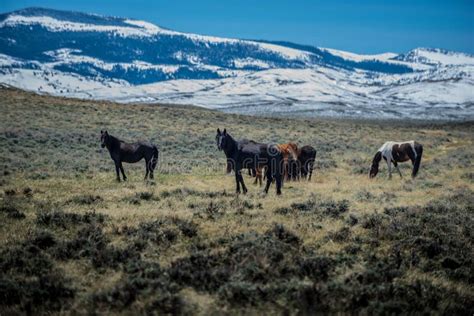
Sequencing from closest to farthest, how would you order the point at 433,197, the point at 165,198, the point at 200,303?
the point at 200,303 → the point at 165,198 → the point at 433,197

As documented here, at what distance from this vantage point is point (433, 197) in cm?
1421

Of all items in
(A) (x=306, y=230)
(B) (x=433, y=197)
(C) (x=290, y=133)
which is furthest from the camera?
(C) (x=290, y=133)

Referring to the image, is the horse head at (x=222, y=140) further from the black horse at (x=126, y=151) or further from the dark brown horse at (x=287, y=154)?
the black horse at (x=126, y=151)

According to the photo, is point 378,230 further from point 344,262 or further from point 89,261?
point 89,261

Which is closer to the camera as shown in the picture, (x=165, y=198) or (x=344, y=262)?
(x=344, y=262)

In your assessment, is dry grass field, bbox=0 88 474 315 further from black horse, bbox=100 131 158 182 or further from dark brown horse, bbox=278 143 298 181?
dark brown horse, bbox=278 143 298 181

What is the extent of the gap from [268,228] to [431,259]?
126 inches

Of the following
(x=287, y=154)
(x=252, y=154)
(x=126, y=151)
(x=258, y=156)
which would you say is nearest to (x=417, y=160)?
(x=287, y=154)

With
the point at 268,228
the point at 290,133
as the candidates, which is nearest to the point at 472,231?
the point at 268,228

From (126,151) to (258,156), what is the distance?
245 inches

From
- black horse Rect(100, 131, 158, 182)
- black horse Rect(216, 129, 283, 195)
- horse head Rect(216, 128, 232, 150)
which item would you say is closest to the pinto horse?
black horse Rect(216, 129, 283, 195)

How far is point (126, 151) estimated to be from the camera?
1748cm

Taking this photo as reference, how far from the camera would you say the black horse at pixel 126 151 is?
56.0ft

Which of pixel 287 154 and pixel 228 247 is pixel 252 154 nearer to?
pixel 287 154
